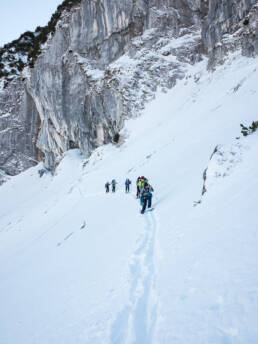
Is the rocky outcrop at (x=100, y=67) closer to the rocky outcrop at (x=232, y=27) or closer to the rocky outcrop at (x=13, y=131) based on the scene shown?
the rocky outcrop at (x=232, y=27)

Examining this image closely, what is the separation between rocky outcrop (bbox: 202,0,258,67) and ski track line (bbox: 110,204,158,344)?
2687cm

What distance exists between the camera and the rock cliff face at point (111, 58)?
1442 inches

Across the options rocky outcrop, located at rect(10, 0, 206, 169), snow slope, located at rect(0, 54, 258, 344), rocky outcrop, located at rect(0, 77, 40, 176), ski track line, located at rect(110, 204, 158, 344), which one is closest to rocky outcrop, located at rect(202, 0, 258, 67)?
rocky outcrop, located at rect(10, 0, 206, 169)

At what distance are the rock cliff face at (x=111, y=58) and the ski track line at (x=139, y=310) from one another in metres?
31.5

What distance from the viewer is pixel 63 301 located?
10.9 feet

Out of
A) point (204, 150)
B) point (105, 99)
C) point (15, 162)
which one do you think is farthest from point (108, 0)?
point (15, 162)

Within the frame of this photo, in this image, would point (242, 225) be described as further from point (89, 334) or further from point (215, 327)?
point (89, 334)

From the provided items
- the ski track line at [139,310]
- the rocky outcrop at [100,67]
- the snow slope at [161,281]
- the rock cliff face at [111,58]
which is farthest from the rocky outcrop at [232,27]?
the ski track line at [139,310]

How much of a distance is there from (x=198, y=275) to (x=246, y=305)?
2.70ft

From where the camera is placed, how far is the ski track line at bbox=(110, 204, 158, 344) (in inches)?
87.8

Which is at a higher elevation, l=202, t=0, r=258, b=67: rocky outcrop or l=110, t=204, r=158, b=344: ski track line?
l=202, t=0, r=258, b=67: rocky outcrop

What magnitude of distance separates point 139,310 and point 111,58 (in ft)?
159

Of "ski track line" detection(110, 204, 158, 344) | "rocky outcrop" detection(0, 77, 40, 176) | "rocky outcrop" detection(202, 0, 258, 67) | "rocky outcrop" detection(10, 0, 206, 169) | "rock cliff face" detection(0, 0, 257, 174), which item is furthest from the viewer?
"rocky outcrop" detection(0, 77, 40, 176)

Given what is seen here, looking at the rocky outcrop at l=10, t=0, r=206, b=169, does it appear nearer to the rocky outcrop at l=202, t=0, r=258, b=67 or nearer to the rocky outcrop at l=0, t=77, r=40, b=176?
the rocky outcrop at l=202, t=0, r=258, b=67
